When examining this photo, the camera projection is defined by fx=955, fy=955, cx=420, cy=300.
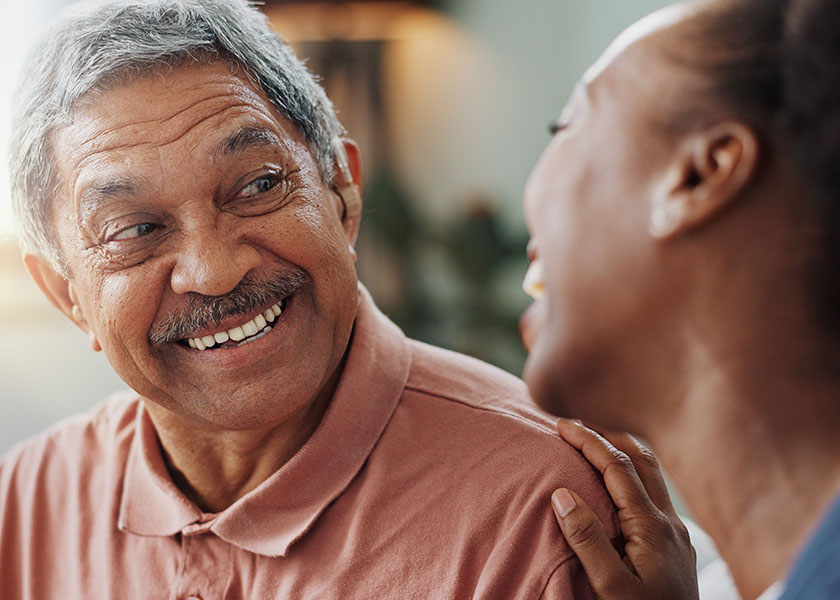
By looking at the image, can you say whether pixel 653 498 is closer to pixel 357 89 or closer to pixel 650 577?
pixel 650 577

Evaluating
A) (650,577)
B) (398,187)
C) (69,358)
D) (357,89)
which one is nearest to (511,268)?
(398,187)

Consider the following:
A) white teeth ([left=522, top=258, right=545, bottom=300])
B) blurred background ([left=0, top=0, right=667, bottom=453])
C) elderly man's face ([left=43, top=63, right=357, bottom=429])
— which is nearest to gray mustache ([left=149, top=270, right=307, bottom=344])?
elderly man's face ([left=43, top=63, right=357, bottom=429])

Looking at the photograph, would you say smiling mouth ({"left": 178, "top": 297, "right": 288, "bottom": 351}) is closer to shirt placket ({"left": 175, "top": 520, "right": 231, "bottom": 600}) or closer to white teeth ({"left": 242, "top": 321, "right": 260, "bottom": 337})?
white teeth ({"left": 242, "top": 321, "right": 260, "bottom": 337})

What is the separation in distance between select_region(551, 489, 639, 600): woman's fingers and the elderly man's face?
381 mm

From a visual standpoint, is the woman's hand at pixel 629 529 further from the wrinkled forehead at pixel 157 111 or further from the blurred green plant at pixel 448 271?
the blurred green plant at pixel 448 271

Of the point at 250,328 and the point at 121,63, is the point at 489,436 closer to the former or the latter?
the point at 250,328

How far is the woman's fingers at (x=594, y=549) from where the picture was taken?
1.14 meters

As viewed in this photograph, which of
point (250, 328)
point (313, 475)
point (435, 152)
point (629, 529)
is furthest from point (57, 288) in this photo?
point (435, 152)

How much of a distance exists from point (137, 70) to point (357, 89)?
3520mm

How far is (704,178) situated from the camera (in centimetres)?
83

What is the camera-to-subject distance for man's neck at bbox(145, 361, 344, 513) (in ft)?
4.69

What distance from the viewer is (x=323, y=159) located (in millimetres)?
1408

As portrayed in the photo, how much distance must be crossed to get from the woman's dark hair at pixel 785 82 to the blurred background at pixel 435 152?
11.4ft

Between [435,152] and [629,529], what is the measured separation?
3.83 meters
